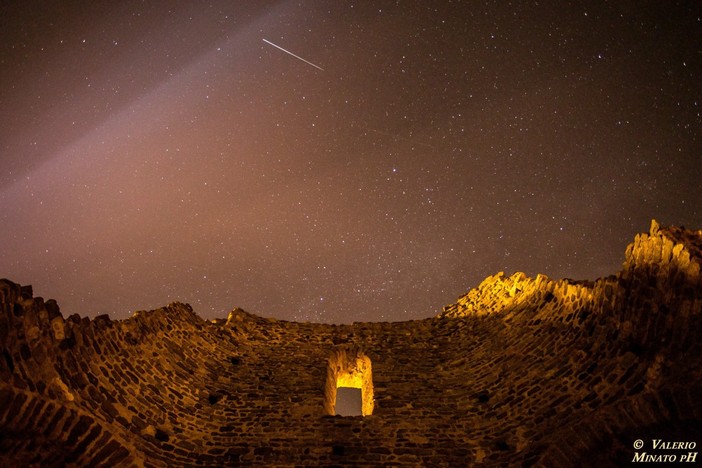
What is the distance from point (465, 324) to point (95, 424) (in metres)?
8.95

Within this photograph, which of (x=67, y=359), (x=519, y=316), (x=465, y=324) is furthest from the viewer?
(x=465, y=324)

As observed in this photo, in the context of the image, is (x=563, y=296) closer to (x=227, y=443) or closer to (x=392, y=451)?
(x=392, y=451)

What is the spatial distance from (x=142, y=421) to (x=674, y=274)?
8.72 m

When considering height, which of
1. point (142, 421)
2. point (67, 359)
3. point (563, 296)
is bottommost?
point (142, 421)

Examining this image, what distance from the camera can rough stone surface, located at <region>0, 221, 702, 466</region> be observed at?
634 cm

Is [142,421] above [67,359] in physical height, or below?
below

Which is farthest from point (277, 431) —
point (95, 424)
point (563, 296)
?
point (563, 296)

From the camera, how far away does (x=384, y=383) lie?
33.6 ft

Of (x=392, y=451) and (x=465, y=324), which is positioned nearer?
(x=392, y=451)

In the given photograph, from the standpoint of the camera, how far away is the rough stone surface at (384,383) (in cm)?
634

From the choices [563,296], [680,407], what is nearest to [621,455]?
[680,407]

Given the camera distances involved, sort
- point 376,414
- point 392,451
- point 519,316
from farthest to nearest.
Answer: point 519,316, point 376,414, point 392,451

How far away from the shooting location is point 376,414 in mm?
9219

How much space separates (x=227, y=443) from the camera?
8336mm
